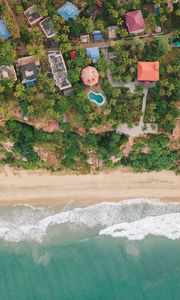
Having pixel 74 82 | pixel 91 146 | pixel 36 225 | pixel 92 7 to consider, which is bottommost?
pixel 36 225

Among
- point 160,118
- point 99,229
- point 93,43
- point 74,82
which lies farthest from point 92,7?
point 99,229

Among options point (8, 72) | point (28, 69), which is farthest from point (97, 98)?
point (8, 72)

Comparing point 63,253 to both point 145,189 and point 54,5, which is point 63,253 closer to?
point 145,189

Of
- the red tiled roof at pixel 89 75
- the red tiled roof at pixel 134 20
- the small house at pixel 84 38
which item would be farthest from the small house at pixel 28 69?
the red tiled roof at pixel 134 20

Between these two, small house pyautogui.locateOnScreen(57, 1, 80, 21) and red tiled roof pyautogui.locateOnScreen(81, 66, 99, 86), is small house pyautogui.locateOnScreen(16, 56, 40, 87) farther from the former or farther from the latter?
small house pyautogui.locateOnScreen(57, 1, 80, 21)

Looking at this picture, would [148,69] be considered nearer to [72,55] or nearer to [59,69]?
[72,55]
